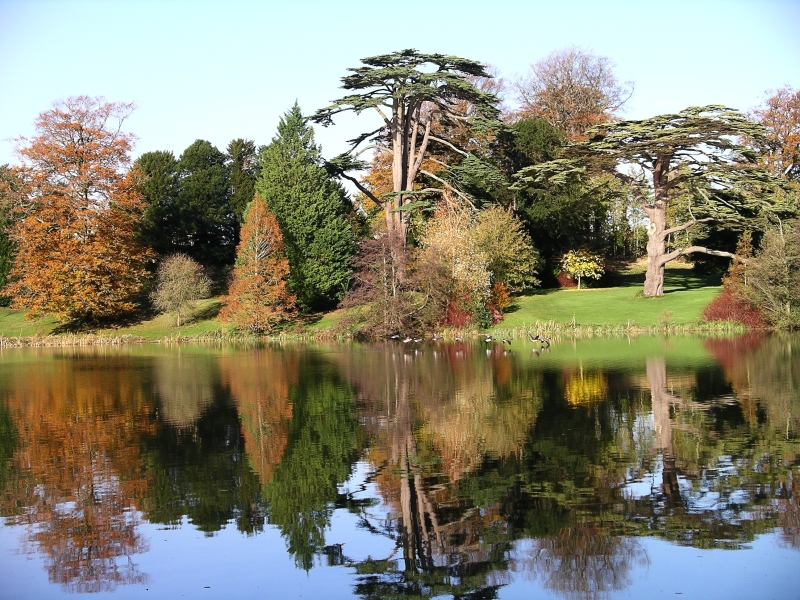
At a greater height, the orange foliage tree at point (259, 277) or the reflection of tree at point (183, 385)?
the orange foliage tree at point (259, 277)

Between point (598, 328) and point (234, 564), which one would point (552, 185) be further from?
point (234, 564)

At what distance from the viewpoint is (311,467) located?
13281mm

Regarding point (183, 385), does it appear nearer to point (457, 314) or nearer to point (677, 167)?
point (457, 314)

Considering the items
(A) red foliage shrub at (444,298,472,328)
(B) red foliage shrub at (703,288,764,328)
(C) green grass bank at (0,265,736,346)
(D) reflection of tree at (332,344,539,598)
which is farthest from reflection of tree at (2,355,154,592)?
(B) red foliage shrub at (703,288,764,328)

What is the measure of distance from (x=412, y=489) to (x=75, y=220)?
38.8 metres

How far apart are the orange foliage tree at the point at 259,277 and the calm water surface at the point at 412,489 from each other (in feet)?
63.6

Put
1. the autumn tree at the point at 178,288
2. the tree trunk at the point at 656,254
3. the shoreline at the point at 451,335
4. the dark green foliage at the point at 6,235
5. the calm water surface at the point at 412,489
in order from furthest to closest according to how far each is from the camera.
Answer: the dark green foliage at the point at 6,235
the tree trunk at the point at 656,254
the autumn tree at the point at 178,288
the shoreline at the point at 451,335
the calm water surface at the point at 412,489

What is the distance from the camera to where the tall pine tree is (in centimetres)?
4512

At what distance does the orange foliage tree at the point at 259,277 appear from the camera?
42125 millimetres

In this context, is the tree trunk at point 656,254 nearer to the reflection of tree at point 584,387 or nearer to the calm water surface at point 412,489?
the reflection of tree at point 584,387

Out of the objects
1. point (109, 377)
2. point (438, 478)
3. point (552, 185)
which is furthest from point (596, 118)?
point (438, 478)

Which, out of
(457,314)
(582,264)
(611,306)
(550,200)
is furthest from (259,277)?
(582,264)

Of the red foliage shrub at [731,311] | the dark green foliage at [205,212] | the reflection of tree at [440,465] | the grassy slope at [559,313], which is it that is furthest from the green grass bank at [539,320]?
the reflection of tree at [440,465]

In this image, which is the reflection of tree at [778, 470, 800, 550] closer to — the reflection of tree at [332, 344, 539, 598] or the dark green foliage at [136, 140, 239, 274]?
the reflection of tree at [332, 344, 539, 598]
